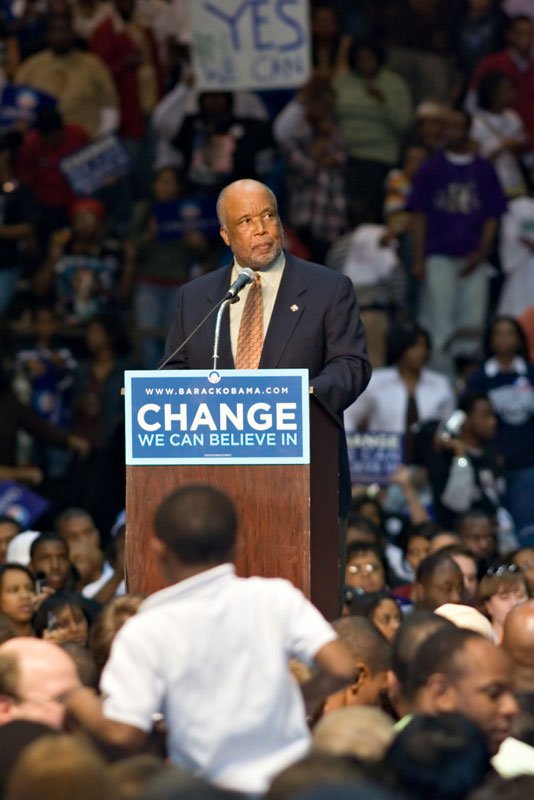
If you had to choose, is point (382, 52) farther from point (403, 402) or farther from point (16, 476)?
point (16, 476)

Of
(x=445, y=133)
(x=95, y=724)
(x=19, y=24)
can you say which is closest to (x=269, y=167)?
(x=445, y=133)

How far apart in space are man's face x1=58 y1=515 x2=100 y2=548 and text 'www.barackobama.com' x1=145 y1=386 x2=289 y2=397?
472 cm

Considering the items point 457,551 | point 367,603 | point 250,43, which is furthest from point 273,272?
point 250,43

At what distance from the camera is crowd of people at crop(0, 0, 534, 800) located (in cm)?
504

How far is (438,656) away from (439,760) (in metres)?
0.77

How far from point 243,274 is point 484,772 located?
95.0 inches

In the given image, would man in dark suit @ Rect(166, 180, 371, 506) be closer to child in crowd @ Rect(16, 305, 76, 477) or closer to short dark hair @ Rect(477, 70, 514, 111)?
child in crowd @ Rect(16, 305, 76, 477)

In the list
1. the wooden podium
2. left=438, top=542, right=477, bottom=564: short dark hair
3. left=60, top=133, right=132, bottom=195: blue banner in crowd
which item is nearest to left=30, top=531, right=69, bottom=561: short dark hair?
left=438, top=542, right=477, bottom=564: short dark hair

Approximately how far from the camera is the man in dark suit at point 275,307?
23.8ft

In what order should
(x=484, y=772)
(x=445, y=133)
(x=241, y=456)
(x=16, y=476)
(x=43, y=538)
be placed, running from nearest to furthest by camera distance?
1. (x=484, y=772)
2. (x=241, y=456)
3. (x=43, y=538)
4. (x=16, y=476)
5. (x=445, y=133)

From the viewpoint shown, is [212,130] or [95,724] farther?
[212,130]

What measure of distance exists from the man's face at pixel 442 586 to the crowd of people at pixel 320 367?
0.11 feet

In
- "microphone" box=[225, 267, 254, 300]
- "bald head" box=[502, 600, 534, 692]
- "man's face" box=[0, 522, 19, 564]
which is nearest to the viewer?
"microphone" box=[225, 267, 254, 300]

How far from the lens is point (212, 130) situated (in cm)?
1577
